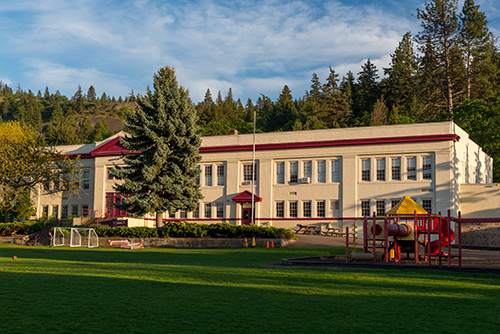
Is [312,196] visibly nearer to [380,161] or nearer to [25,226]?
[380,161]

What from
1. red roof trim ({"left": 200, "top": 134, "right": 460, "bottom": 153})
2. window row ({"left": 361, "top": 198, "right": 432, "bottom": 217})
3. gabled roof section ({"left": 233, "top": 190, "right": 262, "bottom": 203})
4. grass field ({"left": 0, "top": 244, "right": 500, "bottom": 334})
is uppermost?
red roof trim ({"left": 200, "top": 134, "right": 460, "bottom": 153})

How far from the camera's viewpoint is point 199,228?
3791 centimetres

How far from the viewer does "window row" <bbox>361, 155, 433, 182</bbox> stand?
44.3 m

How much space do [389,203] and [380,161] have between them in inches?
142

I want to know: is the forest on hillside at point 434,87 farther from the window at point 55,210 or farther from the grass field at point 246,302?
the grass field at point 246,302

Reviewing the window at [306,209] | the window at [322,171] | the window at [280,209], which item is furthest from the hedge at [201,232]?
the window at [322,171]

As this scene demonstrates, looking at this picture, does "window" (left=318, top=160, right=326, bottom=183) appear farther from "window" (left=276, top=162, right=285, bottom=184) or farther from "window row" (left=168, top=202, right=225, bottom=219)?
"window row" (left=168, top=202, right=225, bottom=219)

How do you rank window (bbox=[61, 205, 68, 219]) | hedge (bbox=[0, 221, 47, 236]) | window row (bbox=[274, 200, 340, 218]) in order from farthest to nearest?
window (bbox=[61, 205, 68, 219]) < window row (bbox=[274, 200, 340, 218]) < hedge (bbox=[0, 221, 47, 236])

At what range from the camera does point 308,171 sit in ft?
159

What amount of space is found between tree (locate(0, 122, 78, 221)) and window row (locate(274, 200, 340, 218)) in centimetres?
2098

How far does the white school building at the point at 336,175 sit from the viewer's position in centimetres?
4381

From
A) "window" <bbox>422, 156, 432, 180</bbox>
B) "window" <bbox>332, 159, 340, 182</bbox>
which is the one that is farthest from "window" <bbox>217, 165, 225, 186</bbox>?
"window" <bbox>422, 156, 432, 180</bbox>

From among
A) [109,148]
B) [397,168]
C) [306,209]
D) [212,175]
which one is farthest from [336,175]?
[109,148]

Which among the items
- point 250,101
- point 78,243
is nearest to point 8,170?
point 78,243
